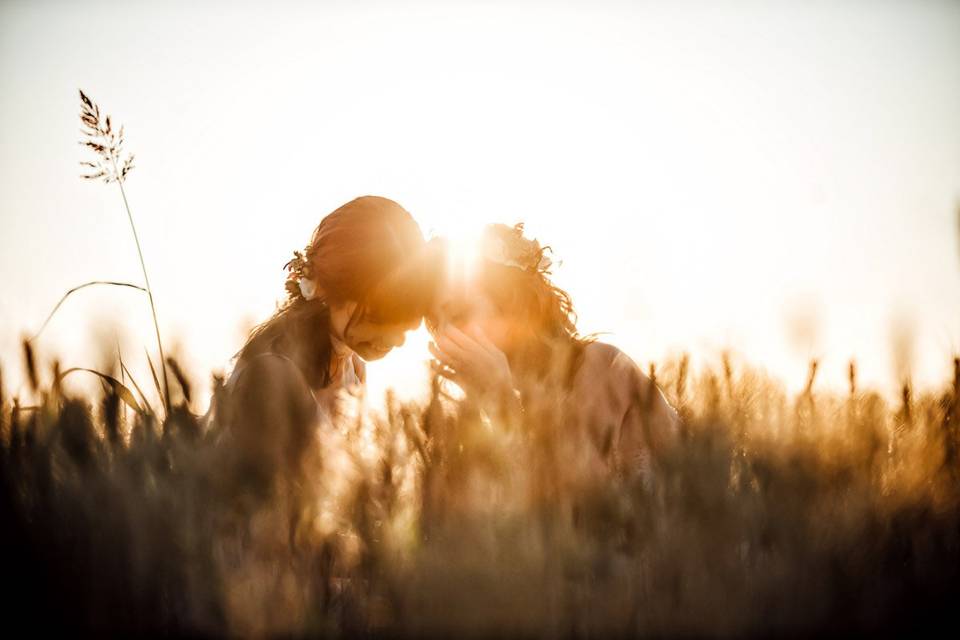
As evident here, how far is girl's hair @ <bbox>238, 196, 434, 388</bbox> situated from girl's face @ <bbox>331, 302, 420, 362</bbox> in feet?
0.10

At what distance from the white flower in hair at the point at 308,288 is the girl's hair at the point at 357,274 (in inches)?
0.6

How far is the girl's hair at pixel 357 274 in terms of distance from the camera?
3.69 meters

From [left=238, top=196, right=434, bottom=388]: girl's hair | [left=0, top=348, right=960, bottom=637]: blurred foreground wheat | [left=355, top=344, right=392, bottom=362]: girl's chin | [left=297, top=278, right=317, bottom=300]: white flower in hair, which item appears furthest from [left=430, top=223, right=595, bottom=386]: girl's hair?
[left=0, top=348, right=960, bottom=637]: blurred foreground wheat

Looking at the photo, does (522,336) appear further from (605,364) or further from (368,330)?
(368,330)

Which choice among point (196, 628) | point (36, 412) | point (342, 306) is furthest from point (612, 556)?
point (342, 306)

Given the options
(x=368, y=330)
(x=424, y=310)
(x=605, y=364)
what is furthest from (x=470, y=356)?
(x=605, y=364)

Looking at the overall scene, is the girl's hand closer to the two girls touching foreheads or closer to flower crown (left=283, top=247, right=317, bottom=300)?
the two girls touching foreheads

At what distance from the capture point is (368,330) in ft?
12.7

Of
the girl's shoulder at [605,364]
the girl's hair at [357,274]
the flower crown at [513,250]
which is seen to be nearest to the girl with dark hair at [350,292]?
the girl's hair at [357,274]

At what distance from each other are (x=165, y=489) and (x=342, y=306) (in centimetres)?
275

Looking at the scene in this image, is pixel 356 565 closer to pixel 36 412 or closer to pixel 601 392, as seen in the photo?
pixel 36 412

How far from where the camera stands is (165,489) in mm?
1293

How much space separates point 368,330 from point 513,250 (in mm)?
813

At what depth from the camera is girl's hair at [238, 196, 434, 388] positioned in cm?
369
